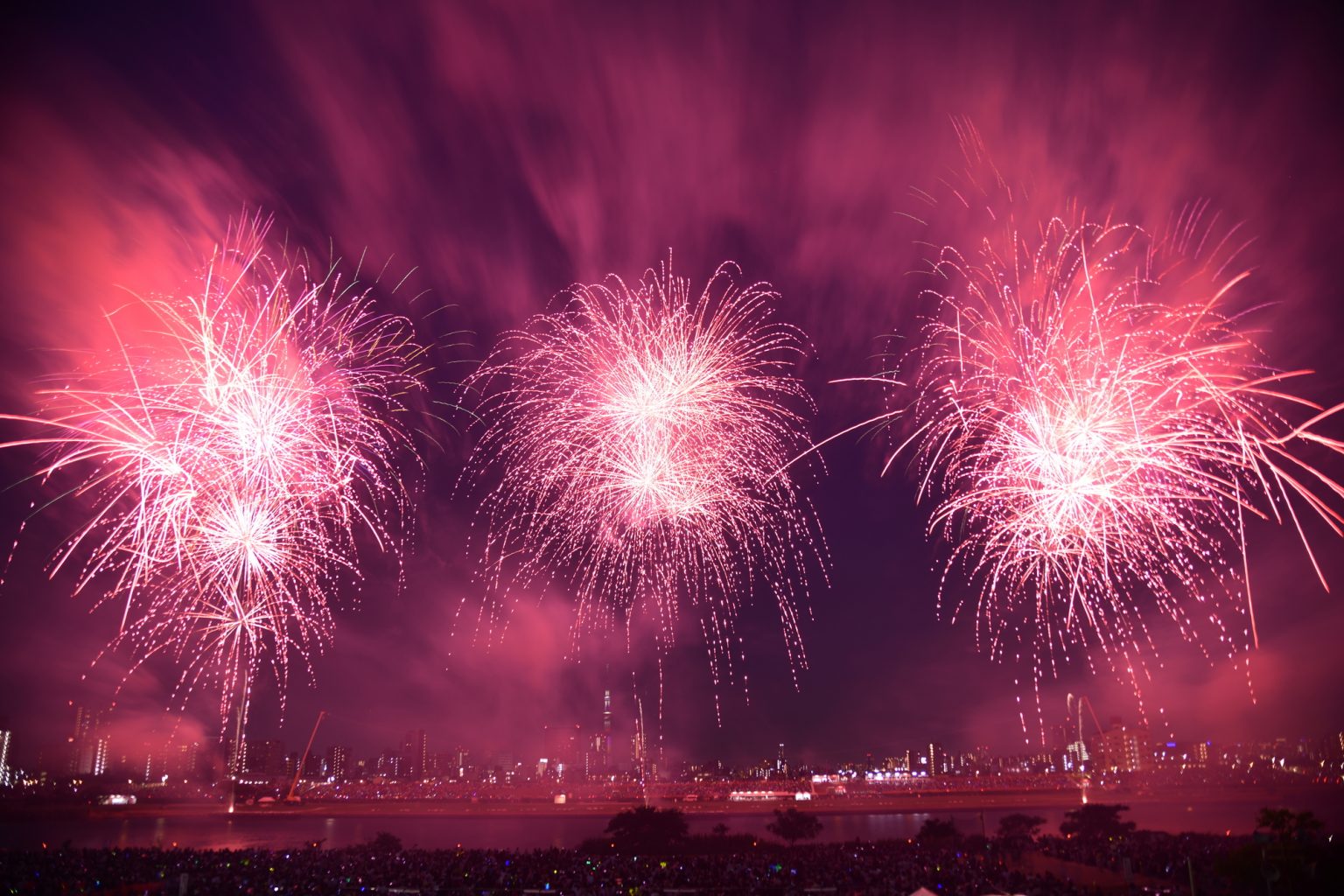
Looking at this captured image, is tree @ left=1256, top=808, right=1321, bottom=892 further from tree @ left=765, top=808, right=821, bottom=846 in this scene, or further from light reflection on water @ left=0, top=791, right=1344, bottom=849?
light reflection on water @ left=0, top=791, right=1344, bottom=849

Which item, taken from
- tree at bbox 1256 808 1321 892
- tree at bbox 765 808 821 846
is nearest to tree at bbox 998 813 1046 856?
tree at bbox 765 808 821 846

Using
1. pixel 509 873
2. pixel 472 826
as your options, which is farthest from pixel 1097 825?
pixel 472 826

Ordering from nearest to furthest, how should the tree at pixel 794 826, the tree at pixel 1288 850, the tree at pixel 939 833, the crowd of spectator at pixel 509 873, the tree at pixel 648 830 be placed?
1. the tree at pixel 1288 850
2. the crowd of spectator at pixel 509 873
3. the tree at pixel 648 830
4. the tree at pixel 939 833
5. the tree at pixel 794 826

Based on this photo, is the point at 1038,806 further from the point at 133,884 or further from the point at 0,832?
the point at 0,832

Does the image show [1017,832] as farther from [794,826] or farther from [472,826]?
[472,826]

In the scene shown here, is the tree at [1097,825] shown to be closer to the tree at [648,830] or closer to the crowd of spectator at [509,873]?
the crowd of spectator at [509,873]

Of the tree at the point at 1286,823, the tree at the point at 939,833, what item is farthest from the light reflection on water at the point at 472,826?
the tree at the point at 1286,823
